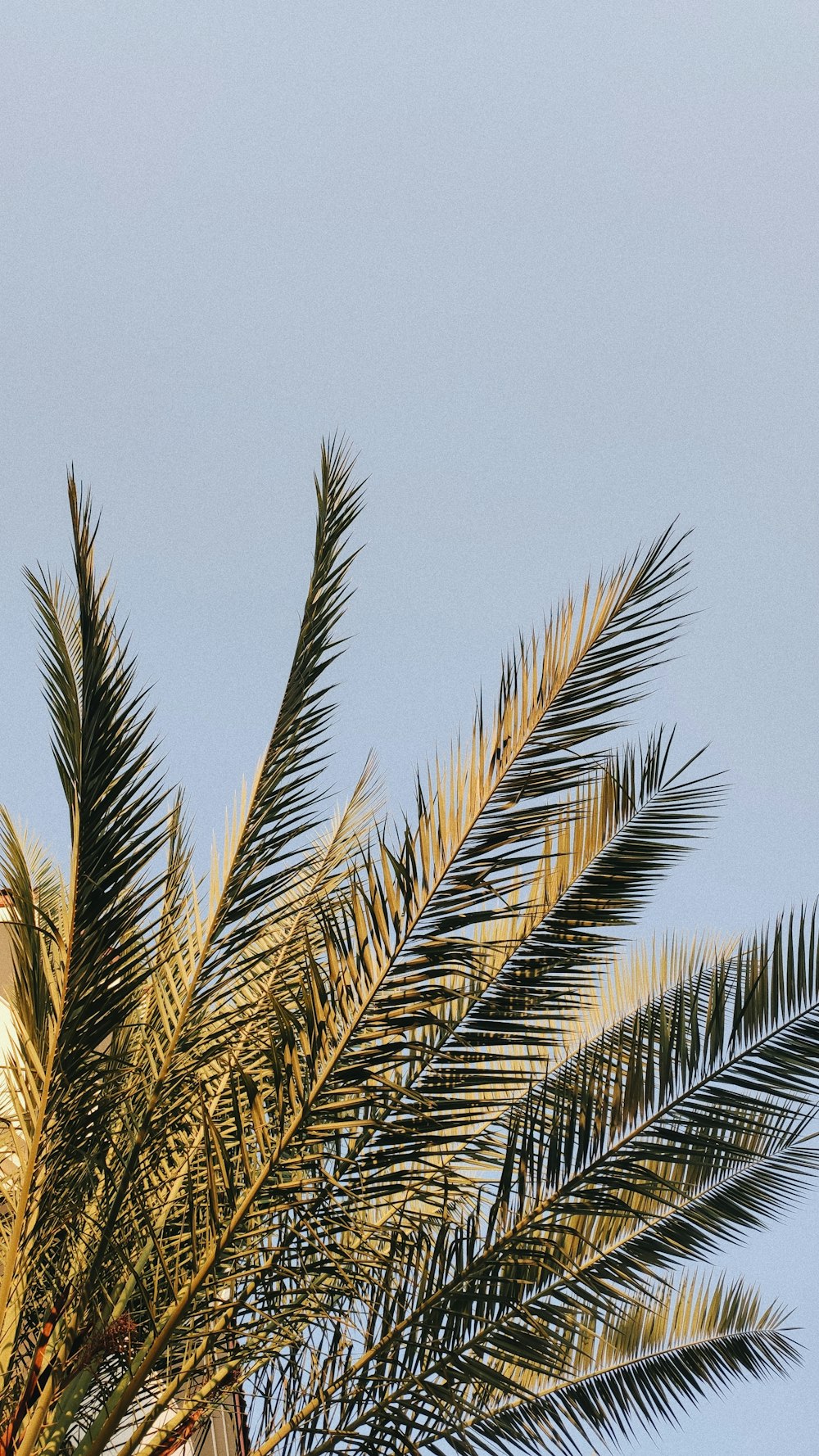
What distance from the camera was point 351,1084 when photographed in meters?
3.58

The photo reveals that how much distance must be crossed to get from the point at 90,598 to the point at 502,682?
124 centimetres

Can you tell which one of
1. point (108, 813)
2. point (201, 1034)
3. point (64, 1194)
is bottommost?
point (64, 1194)

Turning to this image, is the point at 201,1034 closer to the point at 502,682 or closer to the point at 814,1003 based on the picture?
the point at 502,682

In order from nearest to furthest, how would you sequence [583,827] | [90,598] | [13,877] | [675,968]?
1. [90,598]
2. [13,877]
3. [583,827]
4. [675,968]

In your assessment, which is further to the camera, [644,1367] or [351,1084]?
[644,1367]

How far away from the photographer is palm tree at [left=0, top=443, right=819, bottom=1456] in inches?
141

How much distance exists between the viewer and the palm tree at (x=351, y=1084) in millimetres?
3576

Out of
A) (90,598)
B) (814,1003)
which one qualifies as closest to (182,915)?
(90,598)

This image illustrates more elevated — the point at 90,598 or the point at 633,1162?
the point at 90,598

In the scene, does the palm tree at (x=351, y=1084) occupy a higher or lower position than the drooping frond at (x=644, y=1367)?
higher

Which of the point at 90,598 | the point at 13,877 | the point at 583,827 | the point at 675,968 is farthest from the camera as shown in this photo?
the point at 675,968

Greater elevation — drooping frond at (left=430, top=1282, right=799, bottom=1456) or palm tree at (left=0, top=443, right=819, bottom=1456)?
palm tree at (left=0, top=443, right=819, bottom=1456)

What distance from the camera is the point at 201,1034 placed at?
416cm

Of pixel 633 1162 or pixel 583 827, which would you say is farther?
pixel 583 827
